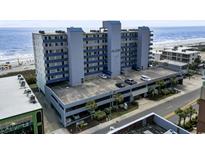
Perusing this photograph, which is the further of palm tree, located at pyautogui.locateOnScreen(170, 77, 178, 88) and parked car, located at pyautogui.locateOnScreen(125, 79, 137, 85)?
palm tree, located at pyautogui.locateOnScreen(170, 77, 178, 88)

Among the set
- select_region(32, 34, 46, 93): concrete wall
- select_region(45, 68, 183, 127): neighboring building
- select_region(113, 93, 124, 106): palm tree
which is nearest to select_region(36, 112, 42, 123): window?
select_region(45, 68, 183, 127): neighboring building

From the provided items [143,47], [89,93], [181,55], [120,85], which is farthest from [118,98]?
[181,55]

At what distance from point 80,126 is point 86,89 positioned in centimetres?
616

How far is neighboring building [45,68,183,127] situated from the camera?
73.4 feet

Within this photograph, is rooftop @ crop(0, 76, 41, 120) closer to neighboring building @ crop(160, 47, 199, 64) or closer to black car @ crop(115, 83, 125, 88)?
black car @ crop(115, 83, 125, 88)

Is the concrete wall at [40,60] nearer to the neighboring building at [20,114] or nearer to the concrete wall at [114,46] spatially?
the neighboring building at [20,114]

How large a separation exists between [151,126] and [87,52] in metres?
20.8

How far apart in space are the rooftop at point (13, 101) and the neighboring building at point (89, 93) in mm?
4272

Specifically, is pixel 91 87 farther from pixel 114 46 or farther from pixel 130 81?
pixel 114 46

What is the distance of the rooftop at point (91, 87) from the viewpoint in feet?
79.0

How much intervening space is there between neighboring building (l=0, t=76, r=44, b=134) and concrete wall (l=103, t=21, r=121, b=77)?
50.5 feet
